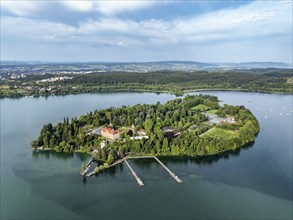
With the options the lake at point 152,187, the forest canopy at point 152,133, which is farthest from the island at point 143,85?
the lake at point 152,187

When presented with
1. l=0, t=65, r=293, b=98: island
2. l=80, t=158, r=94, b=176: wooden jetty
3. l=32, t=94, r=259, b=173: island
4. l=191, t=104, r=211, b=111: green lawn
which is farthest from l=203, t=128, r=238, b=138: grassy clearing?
l=0, t=65, r=293, b=98: island

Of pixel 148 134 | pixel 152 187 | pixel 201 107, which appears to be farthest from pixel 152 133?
pixel 201 107

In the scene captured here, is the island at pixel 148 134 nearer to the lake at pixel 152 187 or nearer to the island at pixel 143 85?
the lake at pixel 152 187

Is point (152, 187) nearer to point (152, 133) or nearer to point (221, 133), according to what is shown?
point (152, 133)

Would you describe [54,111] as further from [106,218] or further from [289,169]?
[289,169]

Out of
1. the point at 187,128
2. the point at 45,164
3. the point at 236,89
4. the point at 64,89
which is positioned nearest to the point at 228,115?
the point at 187,128
